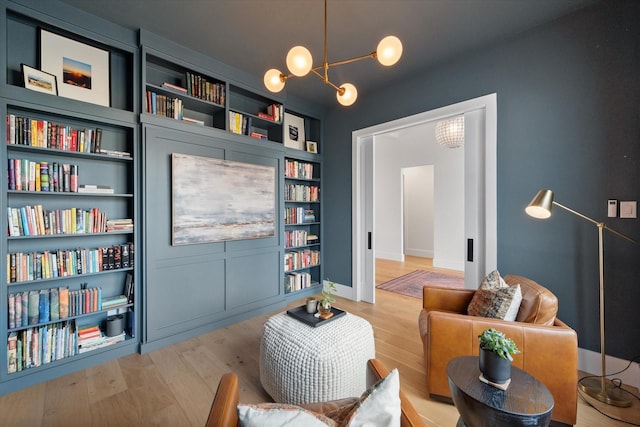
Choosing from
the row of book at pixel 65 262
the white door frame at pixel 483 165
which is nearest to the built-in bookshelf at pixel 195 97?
the row of book at pixel 65 262

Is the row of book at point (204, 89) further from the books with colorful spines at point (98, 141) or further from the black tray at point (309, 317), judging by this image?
the black tray at point (309, 317)

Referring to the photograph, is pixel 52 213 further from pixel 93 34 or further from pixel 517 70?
pixel 517 70

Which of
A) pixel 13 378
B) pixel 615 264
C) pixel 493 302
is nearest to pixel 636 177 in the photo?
pixel 615 264

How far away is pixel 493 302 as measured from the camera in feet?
6.10

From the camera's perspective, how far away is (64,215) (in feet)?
7.13

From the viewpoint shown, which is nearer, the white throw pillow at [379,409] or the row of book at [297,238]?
the white throw pillow at [379,409]

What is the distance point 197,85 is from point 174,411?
2.94 m

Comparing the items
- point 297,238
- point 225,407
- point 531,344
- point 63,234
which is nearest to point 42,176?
point 63,234

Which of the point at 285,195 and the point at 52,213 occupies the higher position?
the point at 285,195

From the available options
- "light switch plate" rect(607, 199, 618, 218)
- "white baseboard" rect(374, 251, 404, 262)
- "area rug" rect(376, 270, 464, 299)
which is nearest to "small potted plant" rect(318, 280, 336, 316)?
"light switch plate" rect(607, 199, 618, 218)

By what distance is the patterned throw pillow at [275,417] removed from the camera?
0.67 metres

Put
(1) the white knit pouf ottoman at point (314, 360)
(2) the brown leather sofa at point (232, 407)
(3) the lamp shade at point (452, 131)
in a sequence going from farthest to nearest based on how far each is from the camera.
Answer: (3) the lamp shade at point (452, 131) → (1) the white knit pouf ottoman at point (314, 360) → (2) the brown leather sofa at point (232, 407)

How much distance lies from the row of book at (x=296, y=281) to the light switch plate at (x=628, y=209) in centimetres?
339

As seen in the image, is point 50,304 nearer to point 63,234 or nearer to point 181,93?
point 63,234
